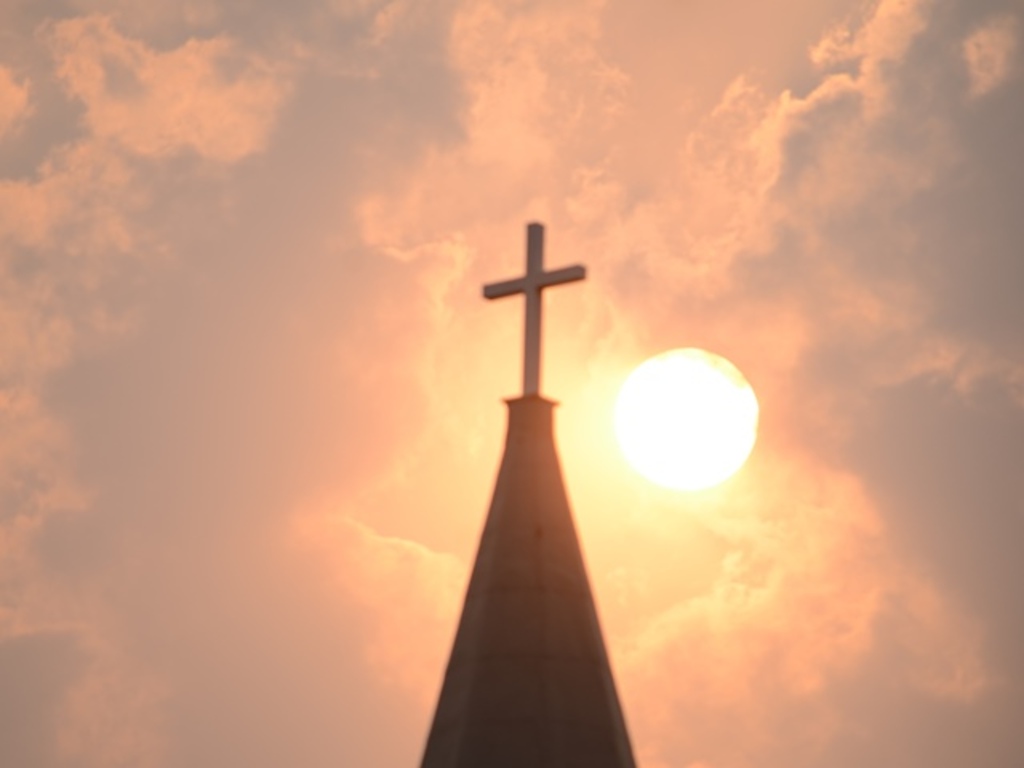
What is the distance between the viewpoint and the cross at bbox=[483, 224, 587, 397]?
73.2 ft

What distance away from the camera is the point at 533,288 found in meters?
23.1

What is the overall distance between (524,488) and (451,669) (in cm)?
246

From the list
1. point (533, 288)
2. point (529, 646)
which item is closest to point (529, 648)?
point (529, 646)

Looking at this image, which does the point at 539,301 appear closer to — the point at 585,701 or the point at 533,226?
the point at 533,226

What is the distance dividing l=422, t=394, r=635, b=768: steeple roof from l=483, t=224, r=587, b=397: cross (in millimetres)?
421

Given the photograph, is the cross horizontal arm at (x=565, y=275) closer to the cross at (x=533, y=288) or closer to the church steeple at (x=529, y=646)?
the cross at (x=533, y=288)

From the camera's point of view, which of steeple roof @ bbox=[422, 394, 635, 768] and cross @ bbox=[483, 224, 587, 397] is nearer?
steeple roof @ bbox=[422, 394, 635, 768]

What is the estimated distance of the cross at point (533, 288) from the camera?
22.3 m


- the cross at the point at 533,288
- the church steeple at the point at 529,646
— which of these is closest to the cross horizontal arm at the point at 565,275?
the cross at the point at 533,288

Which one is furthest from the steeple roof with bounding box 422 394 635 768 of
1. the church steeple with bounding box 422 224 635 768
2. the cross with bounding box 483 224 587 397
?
the cross with bounding box 483 224 587 397

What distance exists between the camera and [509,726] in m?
19.6

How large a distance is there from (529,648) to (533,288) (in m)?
5.19

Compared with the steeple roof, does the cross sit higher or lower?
higher

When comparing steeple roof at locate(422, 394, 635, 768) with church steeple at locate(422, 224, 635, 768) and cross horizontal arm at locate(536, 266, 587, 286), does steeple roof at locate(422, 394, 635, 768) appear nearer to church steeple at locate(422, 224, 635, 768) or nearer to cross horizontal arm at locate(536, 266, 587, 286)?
church steeple at locate(422, 224, 635, 768)
